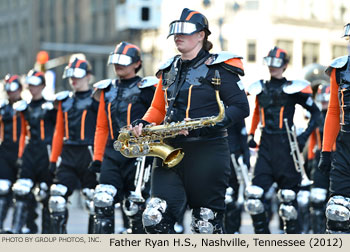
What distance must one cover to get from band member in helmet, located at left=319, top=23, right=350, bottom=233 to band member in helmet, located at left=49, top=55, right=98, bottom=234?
4.05 m

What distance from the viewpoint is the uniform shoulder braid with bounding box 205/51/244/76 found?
735 centimetres

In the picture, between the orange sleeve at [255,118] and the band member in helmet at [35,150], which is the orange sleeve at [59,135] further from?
the orange sleeve at [255,118]

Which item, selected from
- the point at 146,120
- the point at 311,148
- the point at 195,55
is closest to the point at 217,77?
the point at 195,55

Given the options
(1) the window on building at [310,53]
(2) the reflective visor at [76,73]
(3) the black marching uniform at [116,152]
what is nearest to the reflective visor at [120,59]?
(3) the black marching uniform at [116,152]

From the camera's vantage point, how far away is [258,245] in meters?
7.01

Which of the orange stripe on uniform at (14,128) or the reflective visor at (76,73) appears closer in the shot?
the reflective visor at (76,73)

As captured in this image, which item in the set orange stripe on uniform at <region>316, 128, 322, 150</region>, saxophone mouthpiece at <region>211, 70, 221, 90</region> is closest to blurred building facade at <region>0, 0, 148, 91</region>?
orange stripe on uniform at <region>316, 128, 322, 150</region>

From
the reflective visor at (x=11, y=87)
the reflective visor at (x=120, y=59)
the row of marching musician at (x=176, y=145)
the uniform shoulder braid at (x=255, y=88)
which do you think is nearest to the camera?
the row of marching musician at (x=176, y=145)

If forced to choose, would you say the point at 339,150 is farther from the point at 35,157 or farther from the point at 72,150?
the point at 35,157

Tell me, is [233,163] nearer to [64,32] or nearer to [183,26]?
[183,26]

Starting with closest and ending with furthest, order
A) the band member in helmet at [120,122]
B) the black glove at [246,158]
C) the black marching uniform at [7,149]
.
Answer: the band member in helmet at [120,122]
the black glove at [246,158]
the black marching uniform at [7,149]

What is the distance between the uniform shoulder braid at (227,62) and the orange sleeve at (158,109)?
0.67 metres

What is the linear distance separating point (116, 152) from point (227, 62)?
2577 millimetres

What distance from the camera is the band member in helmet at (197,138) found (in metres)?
7.30
